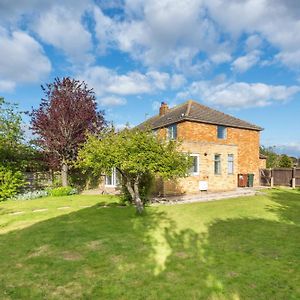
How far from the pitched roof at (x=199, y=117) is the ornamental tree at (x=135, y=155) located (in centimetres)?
1181

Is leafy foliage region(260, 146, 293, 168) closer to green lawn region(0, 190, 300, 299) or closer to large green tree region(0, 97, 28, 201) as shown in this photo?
green lawn region(0, 190, 300, 299)

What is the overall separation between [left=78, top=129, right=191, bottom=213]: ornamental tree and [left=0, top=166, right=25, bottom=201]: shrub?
10163 millimetres

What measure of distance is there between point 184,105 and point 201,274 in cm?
2384

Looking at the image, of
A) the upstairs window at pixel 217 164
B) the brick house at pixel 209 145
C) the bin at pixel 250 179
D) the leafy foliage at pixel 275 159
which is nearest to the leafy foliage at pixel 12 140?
the brick house at pixel 209 145

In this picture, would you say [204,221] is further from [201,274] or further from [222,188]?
[222,188]

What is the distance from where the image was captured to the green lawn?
5980mm

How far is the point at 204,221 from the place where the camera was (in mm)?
12383

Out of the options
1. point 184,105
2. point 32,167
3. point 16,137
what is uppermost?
point 184,105

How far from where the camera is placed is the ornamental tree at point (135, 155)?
42.1ft

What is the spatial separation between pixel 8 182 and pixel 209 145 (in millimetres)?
15144

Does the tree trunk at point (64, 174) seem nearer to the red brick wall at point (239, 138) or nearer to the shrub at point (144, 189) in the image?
the shrub at point (144, 189)

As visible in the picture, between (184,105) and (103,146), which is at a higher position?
(184,105)

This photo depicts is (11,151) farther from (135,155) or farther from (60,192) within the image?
(135,155)

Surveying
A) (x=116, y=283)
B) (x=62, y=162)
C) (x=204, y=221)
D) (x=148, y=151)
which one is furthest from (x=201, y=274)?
(x=62, y=162)
